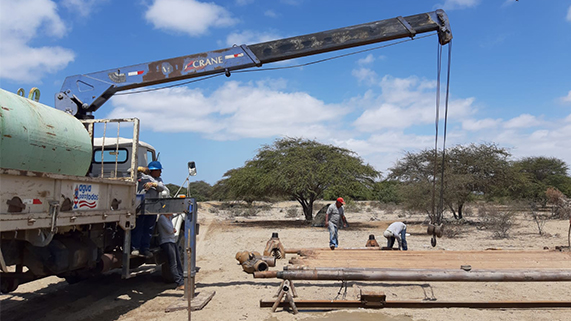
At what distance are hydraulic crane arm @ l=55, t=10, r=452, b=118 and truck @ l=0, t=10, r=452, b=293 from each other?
19 mm

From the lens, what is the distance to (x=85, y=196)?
4859 millimetres

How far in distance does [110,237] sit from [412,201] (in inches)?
623

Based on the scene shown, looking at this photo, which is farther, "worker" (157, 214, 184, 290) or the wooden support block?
"worker" (157, 214, 184, 290)

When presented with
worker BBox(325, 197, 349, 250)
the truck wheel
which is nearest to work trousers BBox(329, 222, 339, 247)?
worker BBox(325, 197, 349, 250)

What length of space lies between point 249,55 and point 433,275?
498 cm

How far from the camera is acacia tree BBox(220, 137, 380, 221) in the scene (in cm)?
2128

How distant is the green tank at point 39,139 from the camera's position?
4.14 m

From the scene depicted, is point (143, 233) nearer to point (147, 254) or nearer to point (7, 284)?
point (147, 254)

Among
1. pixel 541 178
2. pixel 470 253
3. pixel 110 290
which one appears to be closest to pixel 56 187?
pixel 110 290

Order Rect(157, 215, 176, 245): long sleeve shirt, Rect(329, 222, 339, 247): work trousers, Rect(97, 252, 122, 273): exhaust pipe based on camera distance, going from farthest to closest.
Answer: Rect(329, 222, 339, 247): work trousers, Rect(157, 215, 176, 245): long sleeve shirt, Rect(97, 252, 122, 273): exhaust pipe

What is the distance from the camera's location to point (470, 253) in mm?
7781

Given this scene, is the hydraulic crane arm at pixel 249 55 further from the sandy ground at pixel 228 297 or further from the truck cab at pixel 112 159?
the sandy ground at pixel 228 297

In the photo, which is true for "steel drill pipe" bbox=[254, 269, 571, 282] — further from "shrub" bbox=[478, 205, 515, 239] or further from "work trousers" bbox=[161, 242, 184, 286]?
"shrub" bbox=[478, 205, 515, 239]

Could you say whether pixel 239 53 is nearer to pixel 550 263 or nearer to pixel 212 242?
pixel 550 263
